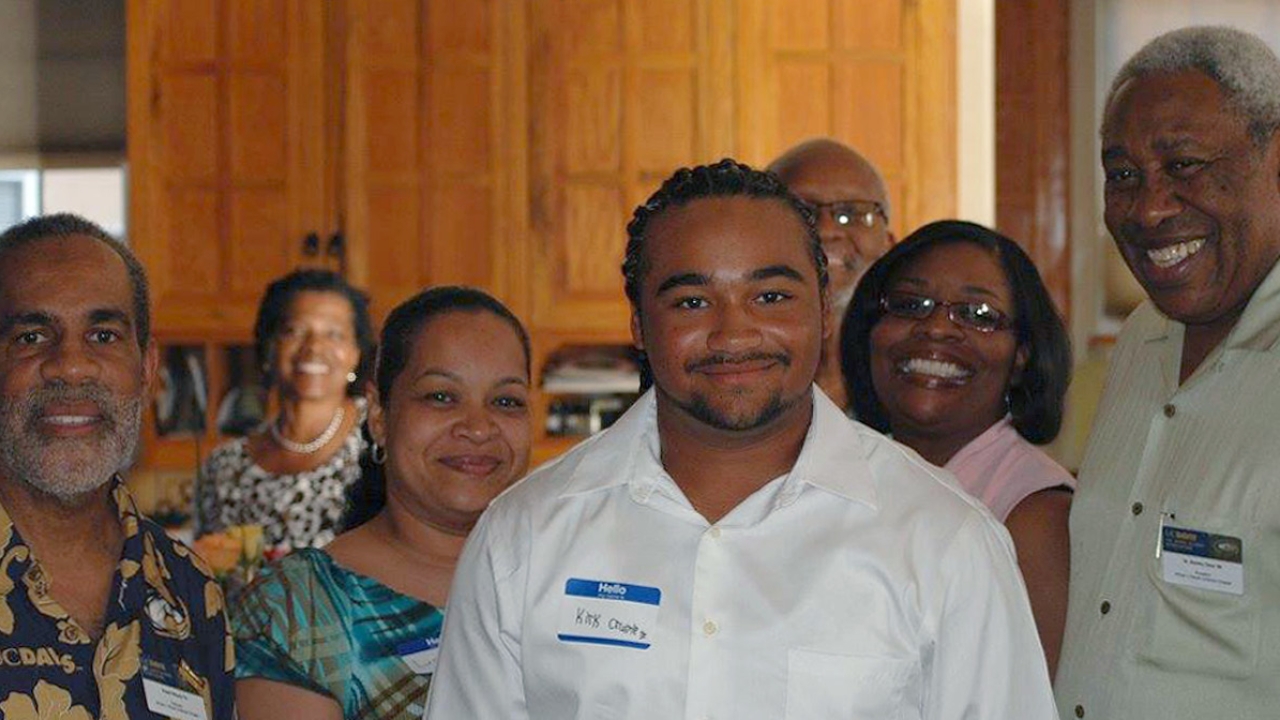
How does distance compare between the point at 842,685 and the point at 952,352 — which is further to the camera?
the point at 952,352

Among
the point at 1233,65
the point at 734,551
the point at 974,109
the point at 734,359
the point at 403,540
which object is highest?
the point at 974,109

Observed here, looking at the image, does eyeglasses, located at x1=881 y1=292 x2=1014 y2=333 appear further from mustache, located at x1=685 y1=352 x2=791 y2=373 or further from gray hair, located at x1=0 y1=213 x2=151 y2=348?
gray hair, located at x1=0 y1=213 x2=151 y2=348

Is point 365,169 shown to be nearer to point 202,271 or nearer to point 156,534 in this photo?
point 202,271

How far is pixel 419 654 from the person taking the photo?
2.13 m

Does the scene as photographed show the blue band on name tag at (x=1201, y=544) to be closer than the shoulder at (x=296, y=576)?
Yes

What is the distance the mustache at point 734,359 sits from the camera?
1.75m

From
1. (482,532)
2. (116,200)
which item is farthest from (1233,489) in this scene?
(116,200)

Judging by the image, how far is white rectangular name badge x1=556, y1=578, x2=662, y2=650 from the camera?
171 cm

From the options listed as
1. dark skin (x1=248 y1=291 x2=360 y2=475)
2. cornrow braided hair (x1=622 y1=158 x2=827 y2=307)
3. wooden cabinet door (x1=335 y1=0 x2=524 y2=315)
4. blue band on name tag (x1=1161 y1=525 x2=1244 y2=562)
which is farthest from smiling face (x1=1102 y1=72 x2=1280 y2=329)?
wooden cabinet door (x1=335 y1=0 x2=524 y2=315)

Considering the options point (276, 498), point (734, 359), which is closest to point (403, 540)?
point (734, 359)

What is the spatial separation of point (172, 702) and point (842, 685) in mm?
859

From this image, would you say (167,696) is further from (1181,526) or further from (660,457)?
(1181,526)

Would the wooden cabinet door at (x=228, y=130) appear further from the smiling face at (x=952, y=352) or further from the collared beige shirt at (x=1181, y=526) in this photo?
the collared beige shirt at (x=1181, y=526)

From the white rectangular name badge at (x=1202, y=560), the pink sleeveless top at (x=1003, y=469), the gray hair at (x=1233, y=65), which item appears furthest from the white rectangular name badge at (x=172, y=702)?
the gray hair at (x=1233, y=65)
